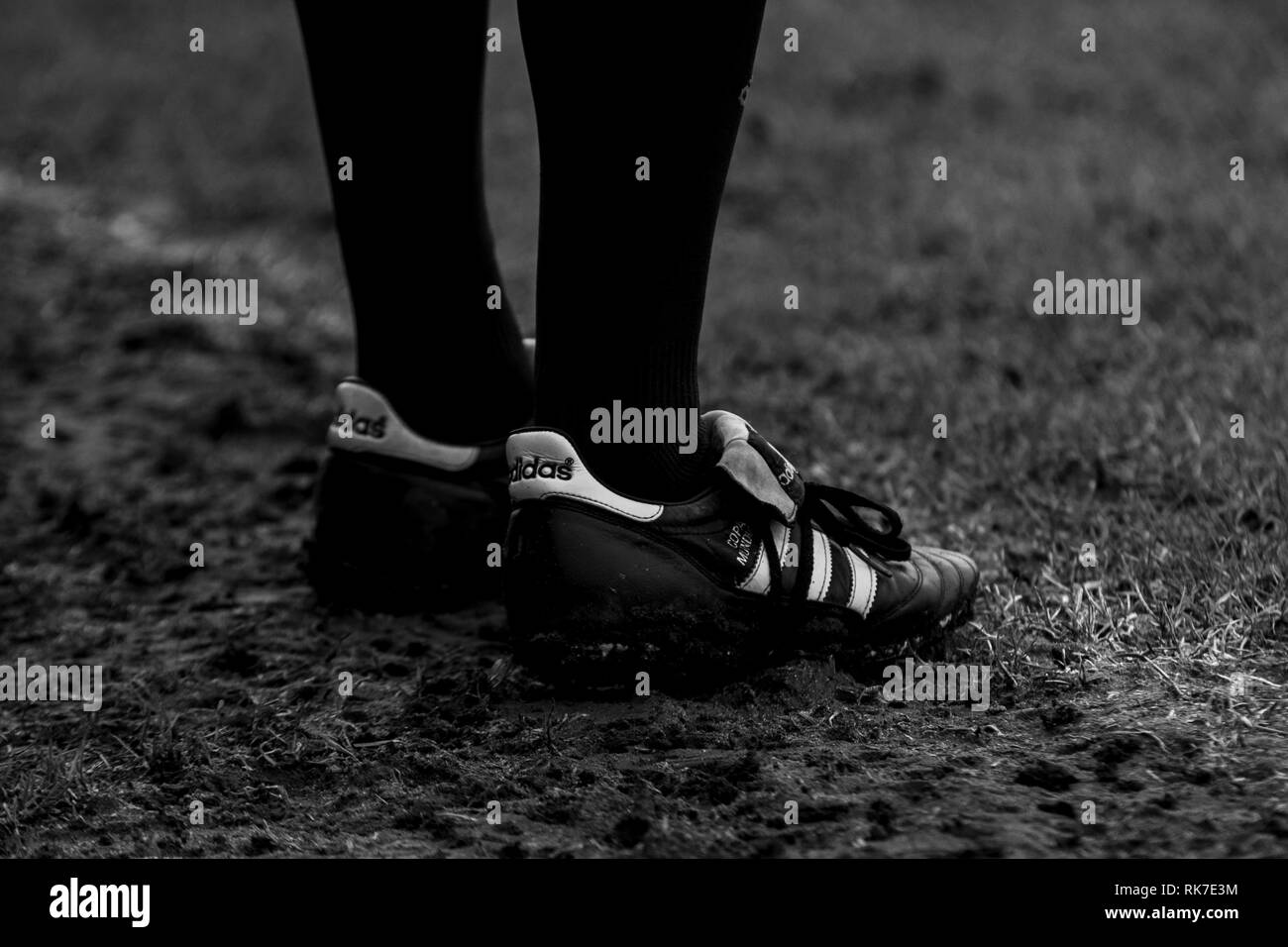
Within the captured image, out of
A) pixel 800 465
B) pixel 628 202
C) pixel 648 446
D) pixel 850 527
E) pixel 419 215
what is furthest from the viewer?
pixel 800 465

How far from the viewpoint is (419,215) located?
2.26m

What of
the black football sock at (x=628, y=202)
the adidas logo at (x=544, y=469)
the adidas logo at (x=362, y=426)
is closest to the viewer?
the black football sock at (x=628, y=202)

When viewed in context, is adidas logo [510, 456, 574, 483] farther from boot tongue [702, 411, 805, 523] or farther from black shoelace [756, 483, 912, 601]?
black shoelace [756, 483, 912, 601]

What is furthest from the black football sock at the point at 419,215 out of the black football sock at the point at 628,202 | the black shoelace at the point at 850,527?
the black shoelace at the point at 850,527

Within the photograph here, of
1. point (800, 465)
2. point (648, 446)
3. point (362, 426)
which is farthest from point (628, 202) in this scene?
point (800, 465)

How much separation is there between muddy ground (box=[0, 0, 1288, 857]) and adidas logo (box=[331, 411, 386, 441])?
0.72 feet

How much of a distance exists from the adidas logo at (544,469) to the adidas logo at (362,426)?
488 millimetres

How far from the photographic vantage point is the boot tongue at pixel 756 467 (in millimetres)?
1960

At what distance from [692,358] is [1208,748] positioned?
0.79 metres

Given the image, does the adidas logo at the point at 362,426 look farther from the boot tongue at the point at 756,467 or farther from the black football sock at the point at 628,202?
the boot tongue at the point at 756,467

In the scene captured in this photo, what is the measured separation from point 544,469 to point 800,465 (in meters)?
1.18

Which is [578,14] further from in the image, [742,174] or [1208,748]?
[742,174]

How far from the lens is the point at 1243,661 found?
201cm

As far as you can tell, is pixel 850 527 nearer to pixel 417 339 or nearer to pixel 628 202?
pixel 628 202
